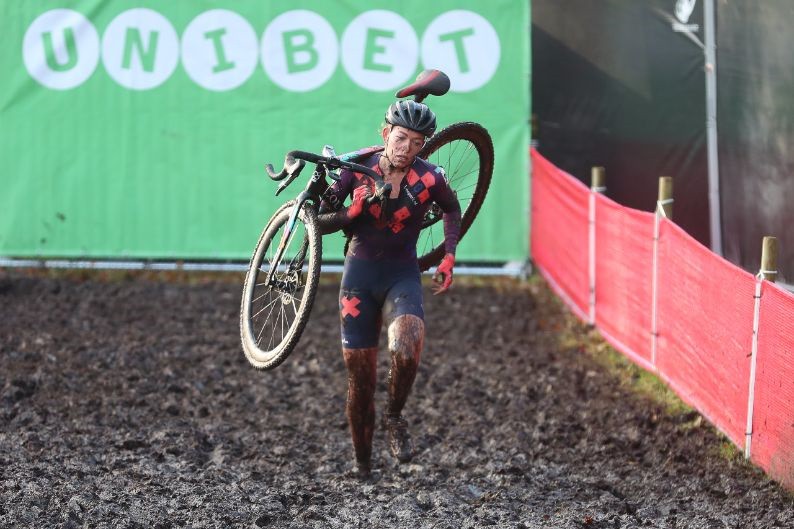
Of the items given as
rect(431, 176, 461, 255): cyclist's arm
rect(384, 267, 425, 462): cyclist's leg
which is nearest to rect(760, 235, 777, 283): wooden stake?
Result: rect(431, 176, 461, 255): cyclist's arm

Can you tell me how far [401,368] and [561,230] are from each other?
5.64 meters

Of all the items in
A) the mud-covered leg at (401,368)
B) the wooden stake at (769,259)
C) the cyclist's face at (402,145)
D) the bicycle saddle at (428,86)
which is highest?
the bicycle saddle at (428,86)

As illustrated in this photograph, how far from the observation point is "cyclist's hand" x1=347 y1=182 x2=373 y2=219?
697 centimetres

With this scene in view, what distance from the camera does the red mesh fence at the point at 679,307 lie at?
25.0 feet

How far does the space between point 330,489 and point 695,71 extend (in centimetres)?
669

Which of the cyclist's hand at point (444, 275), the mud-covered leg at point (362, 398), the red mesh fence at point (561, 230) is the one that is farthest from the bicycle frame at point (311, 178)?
the red mesh fence at point (561, 230)

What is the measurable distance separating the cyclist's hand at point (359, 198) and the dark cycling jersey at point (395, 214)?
0.22 feet

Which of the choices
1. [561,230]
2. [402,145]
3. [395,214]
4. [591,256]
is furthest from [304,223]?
[561,230]

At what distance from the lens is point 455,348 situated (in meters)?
11.7

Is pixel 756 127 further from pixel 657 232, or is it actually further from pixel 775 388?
pixel 775 388

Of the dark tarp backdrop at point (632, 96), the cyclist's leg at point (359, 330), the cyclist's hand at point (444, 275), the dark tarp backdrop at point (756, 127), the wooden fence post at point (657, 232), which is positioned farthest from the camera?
the dark tarp backdrop at point (632, 96)

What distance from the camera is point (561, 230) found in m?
12.5

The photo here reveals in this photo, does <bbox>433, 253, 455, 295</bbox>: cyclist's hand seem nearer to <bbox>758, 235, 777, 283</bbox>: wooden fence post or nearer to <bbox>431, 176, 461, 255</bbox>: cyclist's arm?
<bbox>431, 176, 461, 255</bbox>: cyclist's arm

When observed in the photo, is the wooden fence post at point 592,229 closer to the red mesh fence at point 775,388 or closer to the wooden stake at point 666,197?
the wooden stake at point 666,197
